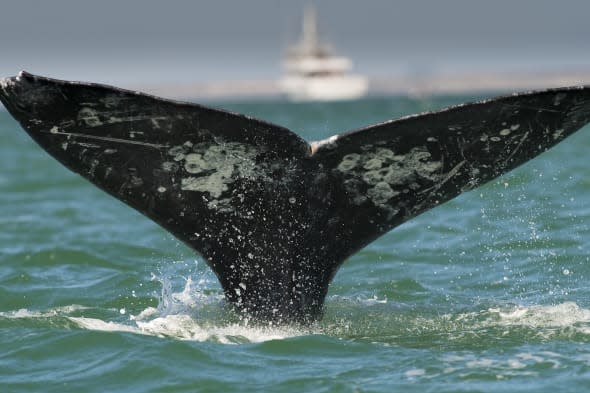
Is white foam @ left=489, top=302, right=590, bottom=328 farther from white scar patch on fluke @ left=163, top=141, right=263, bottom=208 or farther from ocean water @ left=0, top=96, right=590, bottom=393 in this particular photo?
white scar patch on fluke @ left=163, top=141, right=263, bottom=208

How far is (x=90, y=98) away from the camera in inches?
203

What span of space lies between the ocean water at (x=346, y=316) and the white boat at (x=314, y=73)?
335 feet

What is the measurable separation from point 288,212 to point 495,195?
7919 mm

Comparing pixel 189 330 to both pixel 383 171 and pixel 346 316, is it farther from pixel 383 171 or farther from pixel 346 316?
pixel 383 171

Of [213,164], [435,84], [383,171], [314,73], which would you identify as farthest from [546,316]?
[435,84]

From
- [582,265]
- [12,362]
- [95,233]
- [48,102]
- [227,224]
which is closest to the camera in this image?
[48,102]

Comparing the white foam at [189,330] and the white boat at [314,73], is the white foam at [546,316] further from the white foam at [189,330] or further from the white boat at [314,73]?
the white boat at [314,73]

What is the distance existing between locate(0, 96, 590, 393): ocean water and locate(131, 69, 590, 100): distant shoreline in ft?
479

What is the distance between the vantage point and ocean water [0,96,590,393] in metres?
5.77

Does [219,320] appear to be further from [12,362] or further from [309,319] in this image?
[12,362]

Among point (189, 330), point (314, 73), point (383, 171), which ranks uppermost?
point (314, 73)

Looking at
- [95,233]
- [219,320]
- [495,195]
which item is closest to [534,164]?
[495,195]

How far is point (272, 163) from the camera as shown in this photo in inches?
217

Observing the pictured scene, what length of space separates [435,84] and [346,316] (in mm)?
163796
